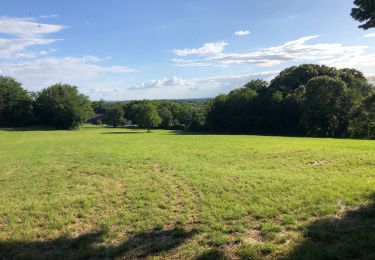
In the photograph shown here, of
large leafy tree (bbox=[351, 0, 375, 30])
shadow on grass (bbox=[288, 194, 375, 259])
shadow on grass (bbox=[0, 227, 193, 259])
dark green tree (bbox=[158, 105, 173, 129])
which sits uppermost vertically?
large leafy tree (bbox=[351, 0, 375, 30])

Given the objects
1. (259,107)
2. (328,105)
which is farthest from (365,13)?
(259,107)

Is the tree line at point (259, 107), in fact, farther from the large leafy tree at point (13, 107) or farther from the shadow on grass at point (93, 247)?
the shadow on grass at point (93, 247)

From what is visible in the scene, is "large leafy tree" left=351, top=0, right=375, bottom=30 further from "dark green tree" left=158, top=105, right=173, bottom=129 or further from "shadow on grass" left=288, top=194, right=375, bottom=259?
"dark green tree" left=158, top=105, right=173, bottom=129

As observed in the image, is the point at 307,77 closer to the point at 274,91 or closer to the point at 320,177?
the point at 274,91

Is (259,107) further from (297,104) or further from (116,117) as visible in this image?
(116,117)

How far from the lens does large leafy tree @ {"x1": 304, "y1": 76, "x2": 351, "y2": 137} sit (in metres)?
55.1

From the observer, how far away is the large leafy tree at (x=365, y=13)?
852 centimetres

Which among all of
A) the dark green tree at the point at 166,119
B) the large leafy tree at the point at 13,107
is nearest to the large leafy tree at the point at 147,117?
the dark green tree at the point at 166,119

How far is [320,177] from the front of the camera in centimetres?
1282

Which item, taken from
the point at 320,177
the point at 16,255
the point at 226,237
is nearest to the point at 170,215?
the point at 226,237

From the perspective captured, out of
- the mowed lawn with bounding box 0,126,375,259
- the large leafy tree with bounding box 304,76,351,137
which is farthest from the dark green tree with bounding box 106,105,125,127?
the mowed lawn with bounding box 0,126,375,259

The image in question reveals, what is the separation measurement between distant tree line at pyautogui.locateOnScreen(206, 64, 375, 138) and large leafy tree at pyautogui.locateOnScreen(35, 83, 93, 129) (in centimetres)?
3363

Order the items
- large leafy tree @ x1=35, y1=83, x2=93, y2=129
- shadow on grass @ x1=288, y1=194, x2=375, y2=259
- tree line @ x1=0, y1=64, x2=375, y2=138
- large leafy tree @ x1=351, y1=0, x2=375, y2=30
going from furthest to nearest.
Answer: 1. large leafy tree @ x1=35, y1=83, x2=93, y2=129
2. tree line @ x1=0, y1=64, x2=375, y2=138
3. large leafy tree @ x1=351, y1=0, x2=375, y2=30
4. shadow on grass @ x1=288, y1=194, x2=375, y2=259

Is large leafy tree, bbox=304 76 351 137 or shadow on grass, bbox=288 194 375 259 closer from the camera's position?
shadow on grass, bbox=288 194 375 259
